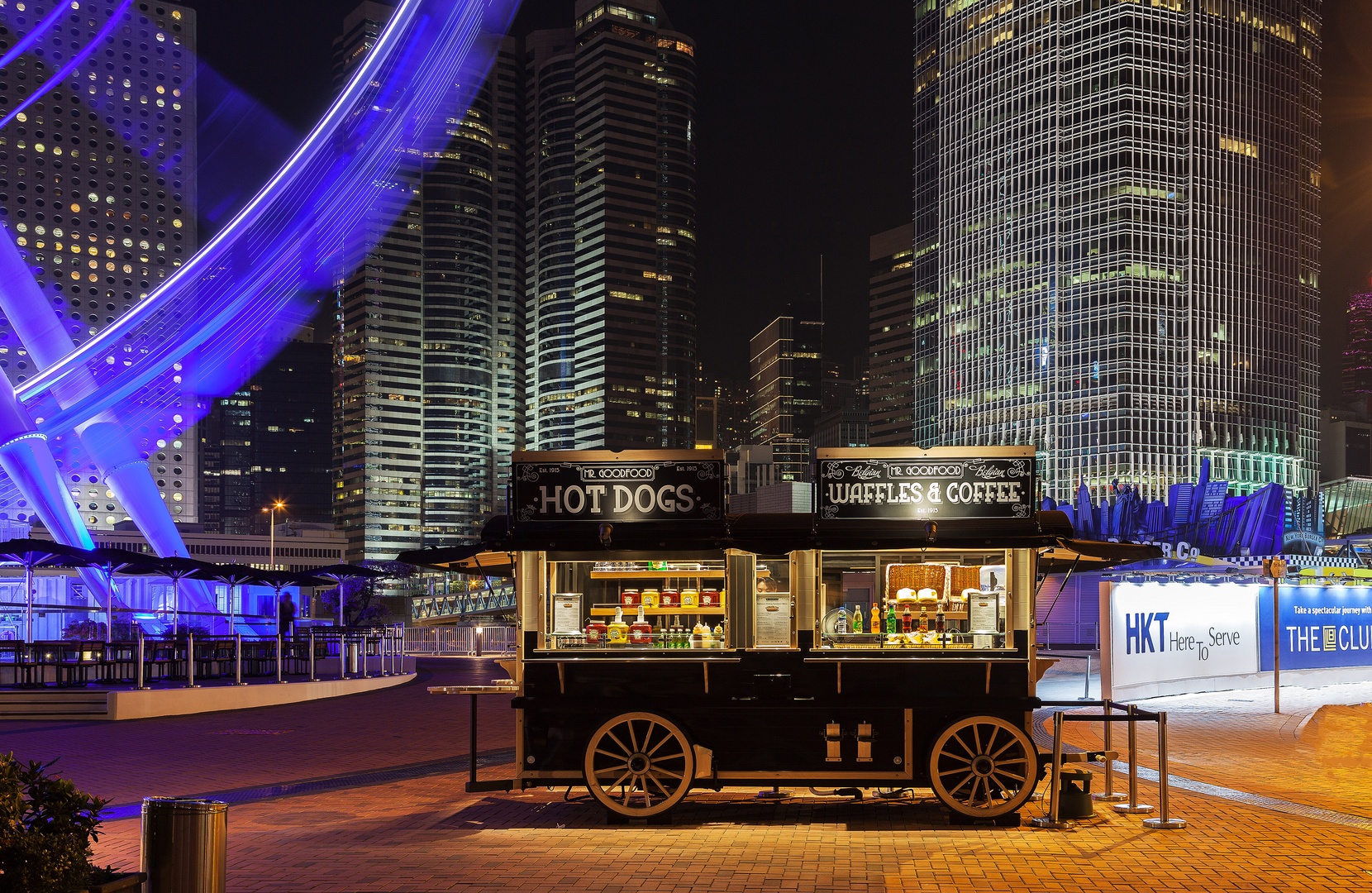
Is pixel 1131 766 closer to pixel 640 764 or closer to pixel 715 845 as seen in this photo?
pixel 715 845

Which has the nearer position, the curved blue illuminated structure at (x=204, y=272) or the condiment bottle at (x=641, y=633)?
the condiment bottle at (x=641, y=633)

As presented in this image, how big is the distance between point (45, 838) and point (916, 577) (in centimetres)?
753

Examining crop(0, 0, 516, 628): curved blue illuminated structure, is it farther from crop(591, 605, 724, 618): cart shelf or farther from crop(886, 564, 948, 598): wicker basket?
crop(886, 564, 948, 598): wicker basket

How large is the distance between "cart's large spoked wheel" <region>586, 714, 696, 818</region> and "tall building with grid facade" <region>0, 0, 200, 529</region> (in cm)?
14189

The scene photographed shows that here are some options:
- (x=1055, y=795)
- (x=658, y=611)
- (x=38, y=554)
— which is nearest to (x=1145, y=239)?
(x=38, y=554)

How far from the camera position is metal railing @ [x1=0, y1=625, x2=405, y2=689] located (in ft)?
73.9

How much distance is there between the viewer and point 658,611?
1086cm

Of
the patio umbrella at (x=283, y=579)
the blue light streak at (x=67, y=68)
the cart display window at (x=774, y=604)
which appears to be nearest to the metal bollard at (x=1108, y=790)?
the cart display window at (x=774, y=604)

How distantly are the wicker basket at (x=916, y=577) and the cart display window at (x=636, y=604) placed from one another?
155 cm

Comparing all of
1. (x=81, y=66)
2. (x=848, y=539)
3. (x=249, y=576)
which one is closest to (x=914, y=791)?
(x=848, y=539)

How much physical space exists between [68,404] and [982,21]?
12654 cm

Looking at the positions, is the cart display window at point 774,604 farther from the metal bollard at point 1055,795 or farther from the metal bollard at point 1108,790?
the metal bollard at point 1108,790

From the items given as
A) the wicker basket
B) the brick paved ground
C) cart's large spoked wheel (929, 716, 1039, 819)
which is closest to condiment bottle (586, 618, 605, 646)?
the brick paved ground

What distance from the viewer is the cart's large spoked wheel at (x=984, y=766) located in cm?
1013
